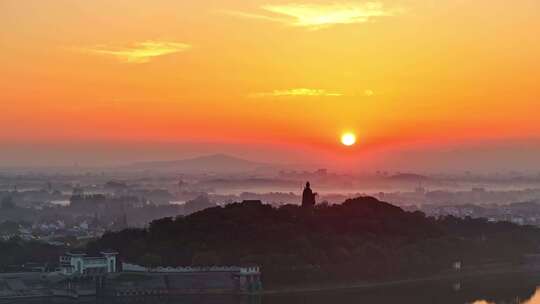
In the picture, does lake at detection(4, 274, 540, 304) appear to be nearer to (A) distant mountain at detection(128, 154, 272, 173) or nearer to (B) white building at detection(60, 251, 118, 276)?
(B) white building at detection(60, 251, 118, 276)

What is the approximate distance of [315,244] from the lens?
98.7ft

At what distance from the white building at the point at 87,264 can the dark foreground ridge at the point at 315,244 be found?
1.08m

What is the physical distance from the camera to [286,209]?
33531mm

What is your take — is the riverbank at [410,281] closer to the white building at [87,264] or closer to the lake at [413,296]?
the lake at [413,296]

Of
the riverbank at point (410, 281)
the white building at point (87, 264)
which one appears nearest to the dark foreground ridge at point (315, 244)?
the riverbank at point (410, 281)

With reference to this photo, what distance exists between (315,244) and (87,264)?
25.2 feet

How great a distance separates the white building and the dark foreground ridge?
3.54 feet

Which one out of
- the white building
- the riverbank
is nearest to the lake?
the riverbank

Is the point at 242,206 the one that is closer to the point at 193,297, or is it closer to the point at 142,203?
the point at 193,297

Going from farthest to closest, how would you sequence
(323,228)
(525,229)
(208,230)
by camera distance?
(525,229) → (323,228) → (208,230)

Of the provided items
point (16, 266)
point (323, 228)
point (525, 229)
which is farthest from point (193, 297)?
point (525, 229)

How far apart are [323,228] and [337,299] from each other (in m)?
6.78

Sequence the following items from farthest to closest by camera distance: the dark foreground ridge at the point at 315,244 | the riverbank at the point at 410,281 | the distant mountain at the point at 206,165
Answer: the distant mountain at the point at 206,165 < the dark foreground ridge at the point at 315,244 < the riverbank at the point at 410,281

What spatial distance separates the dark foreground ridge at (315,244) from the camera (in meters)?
27.9
